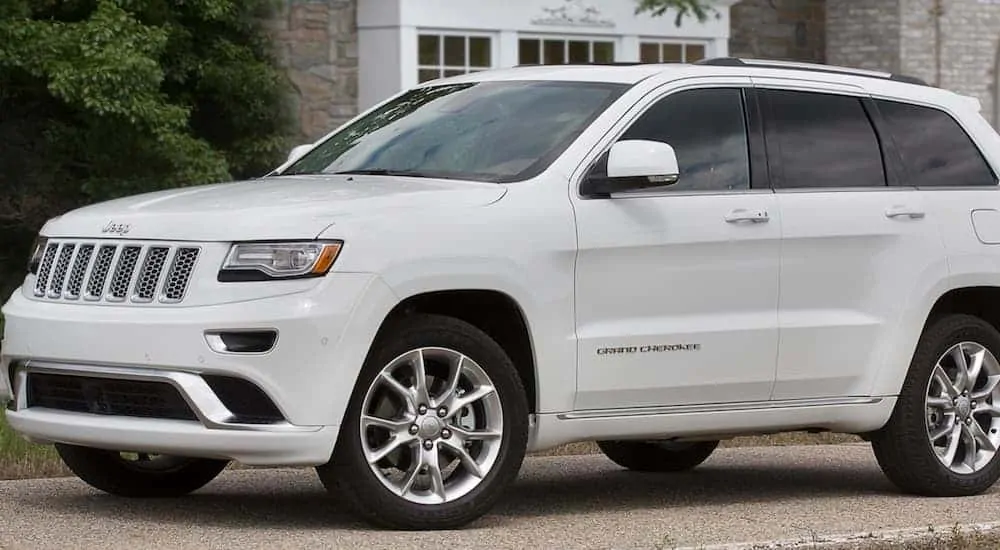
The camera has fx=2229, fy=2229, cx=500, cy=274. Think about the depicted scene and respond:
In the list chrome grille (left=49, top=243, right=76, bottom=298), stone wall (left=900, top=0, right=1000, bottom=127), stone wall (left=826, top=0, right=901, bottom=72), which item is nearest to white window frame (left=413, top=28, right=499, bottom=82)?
stone wall (left=826, top=0, right=901, bottom=72)

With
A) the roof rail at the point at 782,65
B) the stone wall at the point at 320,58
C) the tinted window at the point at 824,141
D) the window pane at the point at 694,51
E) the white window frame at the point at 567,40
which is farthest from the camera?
the window pane at the point at 694,51

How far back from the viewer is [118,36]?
2019 cm

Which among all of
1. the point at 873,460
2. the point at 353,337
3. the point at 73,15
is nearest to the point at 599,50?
the point at 73,15

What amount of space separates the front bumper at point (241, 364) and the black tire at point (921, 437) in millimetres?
2781

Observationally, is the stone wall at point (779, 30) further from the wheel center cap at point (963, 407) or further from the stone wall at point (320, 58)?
the wheel center cap at point (963, 407)

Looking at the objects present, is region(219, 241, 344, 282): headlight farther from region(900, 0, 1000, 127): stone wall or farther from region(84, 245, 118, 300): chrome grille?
region(900, 0, 1000, 127): stone wall

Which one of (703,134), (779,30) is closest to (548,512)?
(703,134)

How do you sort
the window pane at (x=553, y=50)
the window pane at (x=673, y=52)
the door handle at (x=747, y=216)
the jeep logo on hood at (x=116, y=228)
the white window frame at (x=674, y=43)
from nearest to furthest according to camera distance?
the jeep logo on hood at (x=116, y=228)
the door handle at (x=747, y=216)
the window pane at (x=553, y=50)
the white window frame at (x=674, y=43)
the window pane at (x=673, y=52)

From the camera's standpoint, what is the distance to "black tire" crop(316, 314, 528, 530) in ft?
26.5

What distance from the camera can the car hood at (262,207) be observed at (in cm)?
792

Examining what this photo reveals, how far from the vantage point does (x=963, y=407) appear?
9.88m

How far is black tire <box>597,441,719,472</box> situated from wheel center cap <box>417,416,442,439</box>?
8.99 feet

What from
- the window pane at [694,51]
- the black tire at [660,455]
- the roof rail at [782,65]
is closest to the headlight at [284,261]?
the roof rail at [782,65]

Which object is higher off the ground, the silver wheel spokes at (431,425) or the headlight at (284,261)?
the headlight at (284,261)
